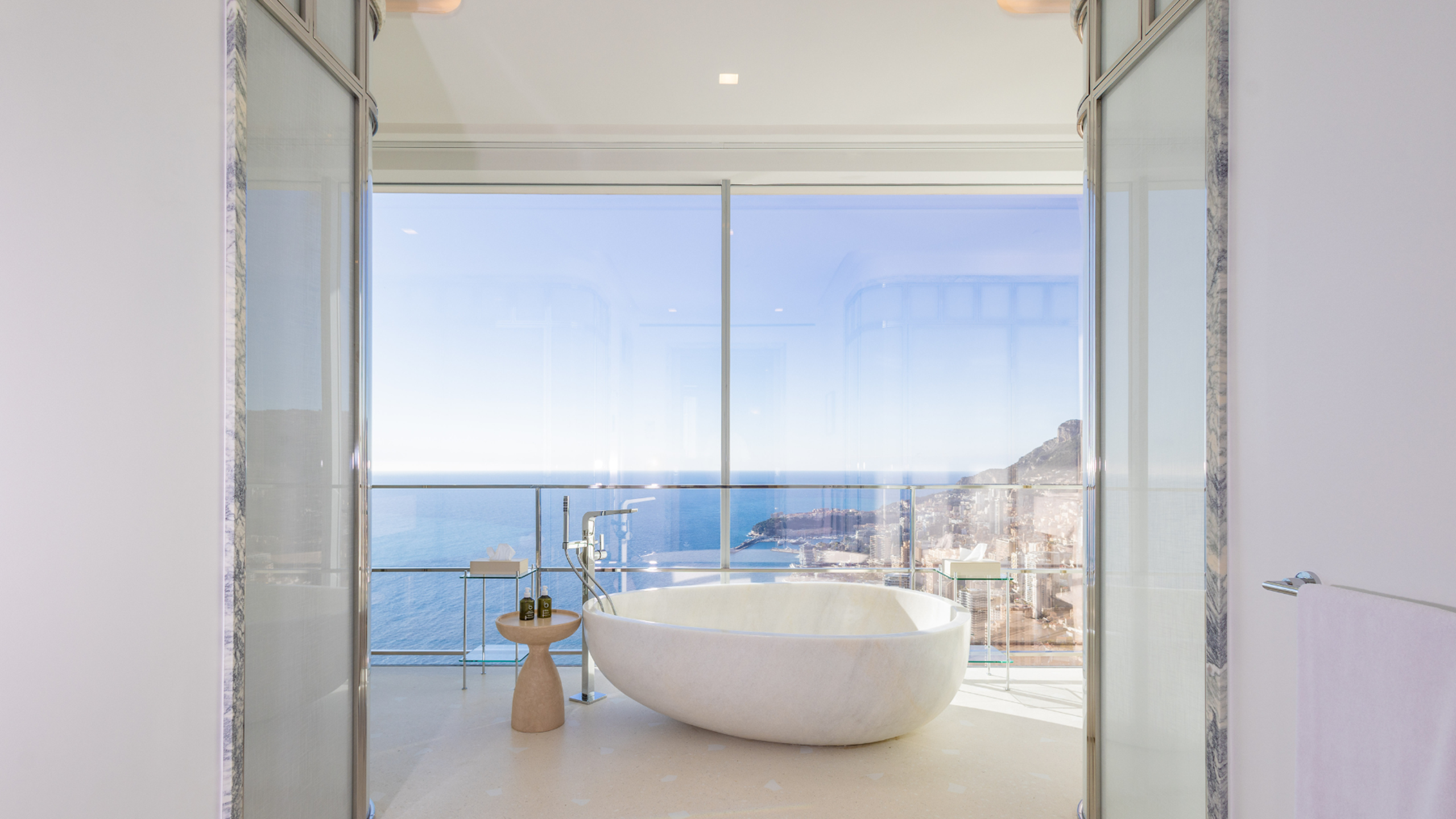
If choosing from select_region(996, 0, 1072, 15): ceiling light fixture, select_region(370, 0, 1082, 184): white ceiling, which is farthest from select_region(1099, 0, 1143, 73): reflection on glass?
select_region(370, 0, 1082, 184): white ceiling

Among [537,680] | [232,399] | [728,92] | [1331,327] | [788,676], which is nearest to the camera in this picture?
[1331,327]

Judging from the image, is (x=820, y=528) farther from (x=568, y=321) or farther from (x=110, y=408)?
(x=110, y=408)

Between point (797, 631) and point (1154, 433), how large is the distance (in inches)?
87.7

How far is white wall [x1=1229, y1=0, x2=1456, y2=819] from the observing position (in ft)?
3.19

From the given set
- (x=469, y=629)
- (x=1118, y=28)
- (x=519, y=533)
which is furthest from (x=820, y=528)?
(x=1118, y=28)

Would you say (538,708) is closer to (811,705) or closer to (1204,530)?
(811,705)

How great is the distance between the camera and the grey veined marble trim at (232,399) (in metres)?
1.49

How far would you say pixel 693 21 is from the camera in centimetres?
276

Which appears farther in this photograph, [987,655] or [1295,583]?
[987,655]

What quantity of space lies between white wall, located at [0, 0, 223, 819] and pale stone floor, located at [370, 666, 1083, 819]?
1199 mm

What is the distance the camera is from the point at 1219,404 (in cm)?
140

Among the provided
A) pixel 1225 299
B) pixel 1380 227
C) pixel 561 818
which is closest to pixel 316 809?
pixel 561 818

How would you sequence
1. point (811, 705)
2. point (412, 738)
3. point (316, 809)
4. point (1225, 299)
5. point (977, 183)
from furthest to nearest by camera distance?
point (977, 183) < point (412, 738) < point (811, 705) < point (316, 809) < point (1225, 299)

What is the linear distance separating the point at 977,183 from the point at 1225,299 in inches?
115
